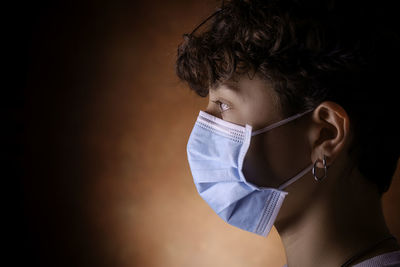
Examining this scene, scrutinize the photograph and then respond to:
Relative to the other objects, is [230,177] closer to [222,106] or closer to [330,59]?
[222,106]

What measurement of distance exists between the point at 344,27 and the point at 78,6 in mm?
1571

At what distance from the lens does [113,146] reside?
2031 mm

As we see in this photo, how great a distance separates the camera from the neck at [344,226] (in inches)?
35.9

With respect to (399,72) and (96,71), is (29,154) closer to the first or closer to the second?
(96,71)

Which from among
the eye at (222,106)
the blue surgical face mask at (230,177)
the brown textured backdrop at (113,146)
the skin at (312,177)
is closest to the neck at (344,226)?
the skin at (312,177)

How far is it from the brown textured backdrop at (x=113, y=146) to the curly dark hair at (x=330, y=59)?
1.15 m

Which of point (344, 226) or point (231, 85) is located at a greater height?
point (231, 85)

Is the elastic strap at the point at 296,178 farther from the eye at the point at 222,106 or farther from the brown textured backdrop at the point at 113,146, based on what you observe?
the brown textured backdrop at the point at 113,146

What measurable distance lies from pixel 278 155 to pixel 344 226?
244 millimetres

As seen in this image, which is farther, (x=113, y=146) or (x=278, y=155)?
(x=113, y=146)

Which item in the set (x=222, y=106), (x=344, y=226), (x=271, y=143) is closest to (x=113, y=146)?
(x=222, y=106)

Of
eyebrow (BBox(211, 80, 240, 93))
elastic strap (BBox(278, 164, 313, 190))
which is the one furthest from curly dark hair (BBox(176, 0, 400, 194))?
elastic strap (BBox(278, 164, 313, 190))

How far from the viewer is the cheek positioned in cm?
91

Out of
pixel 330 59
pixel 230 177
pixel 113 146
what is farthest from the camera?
pixel 113 146
